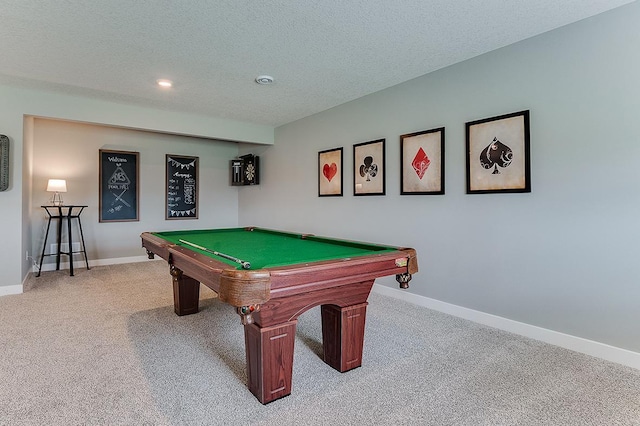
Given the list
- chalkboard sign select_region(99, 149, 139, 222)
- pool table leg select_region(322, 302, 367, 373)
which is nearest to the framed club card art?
pool table leg select_region(322, 302, 367, 373)

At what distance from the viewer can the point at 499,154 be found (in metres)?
2.79

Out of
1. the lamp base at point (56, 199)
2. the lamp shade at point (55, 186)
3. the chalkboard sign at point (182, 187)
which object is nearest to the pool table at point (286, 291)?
the lamp shade at point (55, 186)

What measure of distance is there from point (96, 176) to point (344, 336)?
5066mm

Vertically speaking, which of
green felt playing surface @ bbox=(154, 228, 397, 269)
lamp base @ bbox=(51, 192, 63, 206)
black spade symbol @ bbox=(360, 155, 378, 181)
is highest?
black spade symbol @ bbox=(360, 155, 378, 181)

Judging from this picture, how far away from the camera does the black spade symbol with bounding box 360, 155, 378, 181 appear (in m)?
3.93

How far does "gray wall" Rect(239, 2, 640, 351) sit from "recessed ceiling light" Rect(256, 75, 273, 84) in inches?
51.5

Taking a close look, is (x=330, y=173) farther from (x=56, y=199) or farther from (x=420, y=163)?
(x=56, y=199)

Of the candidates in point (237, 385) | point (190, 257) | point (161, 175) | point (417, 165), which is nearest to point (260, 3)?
point (190, 257)

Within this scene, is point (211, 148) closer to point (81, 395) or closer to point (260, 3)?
point (260, 3)

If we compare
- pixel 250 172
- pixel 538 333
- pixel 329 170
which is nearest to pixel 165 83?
pixel 329 170

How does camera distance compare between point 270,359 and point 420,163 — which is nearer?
point 270,359

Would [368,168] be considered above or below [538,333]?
above

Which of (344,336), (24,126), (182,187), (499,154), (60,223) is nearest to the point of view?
(344,336)

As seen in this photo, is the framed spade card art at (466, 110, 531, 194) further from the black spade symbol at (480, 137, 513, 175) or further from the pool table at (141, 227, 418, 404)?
the pool table at (141, 227, 418, 404)
